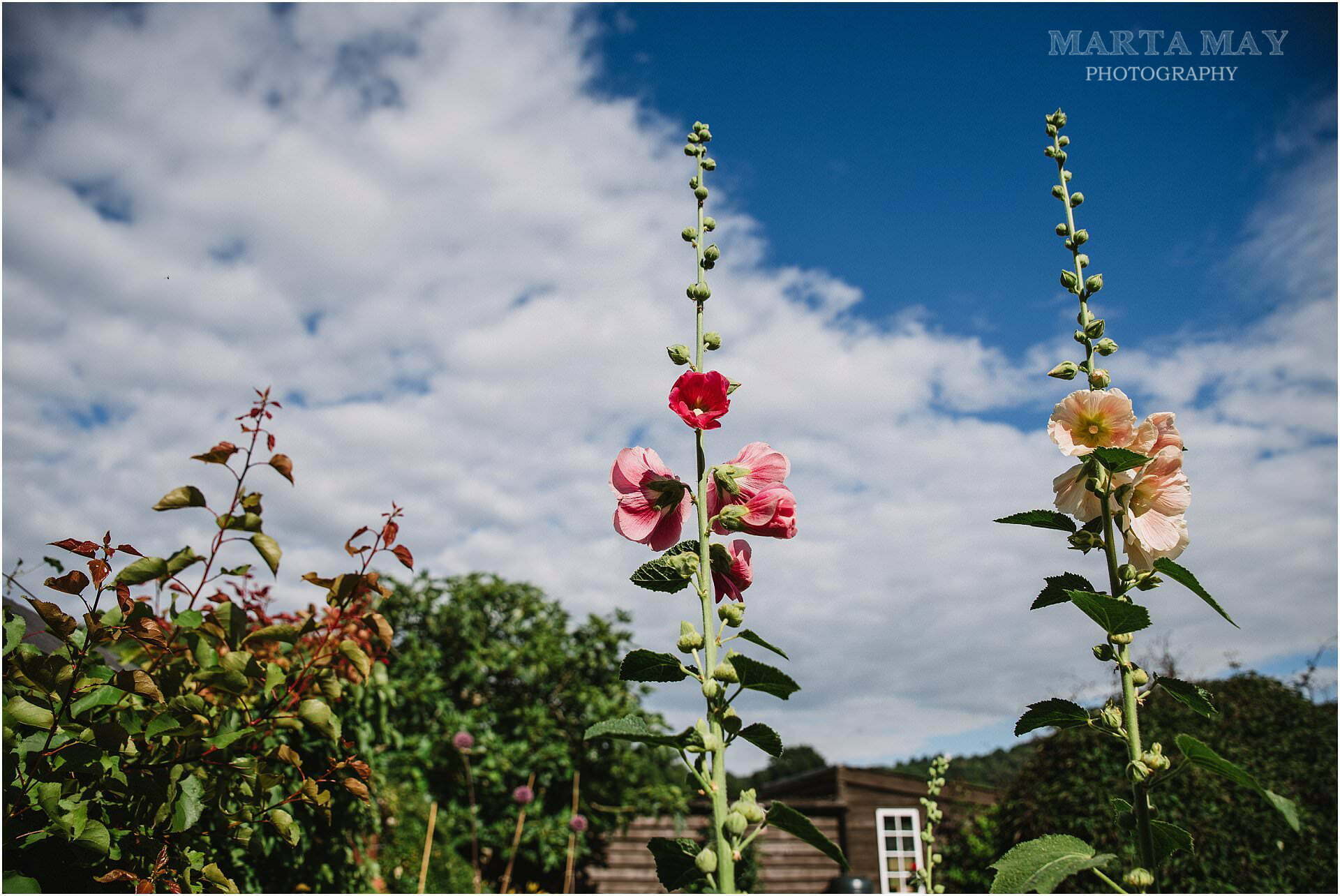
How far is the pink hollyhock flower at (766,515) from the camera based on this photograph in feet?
3.47

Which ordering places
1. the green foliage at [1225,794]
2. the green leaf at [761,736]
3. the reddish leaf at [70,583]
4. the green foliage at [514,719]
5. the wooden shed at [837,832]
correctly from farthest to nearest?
the wooden shed at [837,832] < the green foliage at [514,719] < the green foliage at [1225,794] < the reddish leaf at [70,583] < the green leaf at [761,736]

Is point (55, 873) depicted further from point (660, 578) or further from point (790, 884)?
point (790, 884)

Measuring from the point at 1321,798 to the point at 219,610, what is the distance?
21.6 feet

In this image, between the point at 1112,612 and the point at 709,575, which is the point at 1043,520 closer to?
the point at 1112,612

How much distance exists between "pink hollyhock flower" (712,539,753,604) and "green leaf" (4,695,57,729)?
1006 mm

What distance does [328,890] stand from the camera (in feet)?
8.05

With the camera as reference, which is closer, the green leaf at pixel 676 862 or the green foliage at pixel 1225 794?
the green leaf at pixel 676 862

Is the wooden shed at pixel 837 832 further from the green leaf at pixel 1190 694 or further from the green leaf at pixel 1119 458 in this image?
the green leaf at pixel 1119 458

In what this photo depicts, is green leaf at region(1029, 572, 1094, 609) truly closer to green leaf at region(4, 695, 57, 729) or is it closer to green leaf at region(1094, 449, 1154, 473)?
green leaf at region(1094, 449, 1154, 473)

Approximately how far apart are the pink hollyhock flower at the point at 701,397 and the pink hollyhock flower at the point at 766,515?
4.4 inches

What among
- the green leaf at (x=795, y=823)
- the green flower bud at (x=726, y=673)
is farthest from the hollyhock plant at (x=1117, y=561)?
the green flower bud at (x=726, y=673)

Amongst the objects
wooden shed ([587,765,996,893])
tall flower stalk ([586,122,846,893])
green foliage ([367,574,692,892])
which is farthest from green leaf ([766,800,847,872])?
wooden shed ([587,765,996,893])

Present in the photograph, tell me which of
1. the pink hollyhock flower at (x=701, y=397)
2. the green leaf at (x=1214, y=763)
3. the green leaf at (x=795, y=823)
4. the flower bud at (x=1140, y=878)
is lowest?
the flower bud at (x=1140, y=878)

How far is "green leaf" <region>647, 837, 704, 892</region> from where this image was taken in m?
0.93
